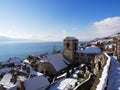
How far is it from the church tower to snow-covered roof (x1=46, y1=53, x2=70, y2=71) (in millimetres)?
1943

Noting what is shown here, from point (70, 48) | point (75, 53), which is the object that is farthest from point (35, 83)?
point (75, 53)

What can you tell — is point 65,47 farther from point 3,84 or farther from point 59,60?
point 3,84

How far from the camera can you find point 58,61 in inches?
1881

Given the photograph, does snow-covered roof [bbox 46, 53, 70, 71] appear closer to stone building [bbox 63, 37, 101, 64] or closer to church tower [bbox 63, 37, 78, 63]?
church tower [bbox 63, 37, 78, 63]

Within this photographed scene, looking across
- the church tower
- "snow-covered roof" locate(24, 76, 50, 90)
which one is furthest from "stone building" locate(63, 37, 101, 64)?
"snow-covered roof" locate(24, 76, 50, 90)

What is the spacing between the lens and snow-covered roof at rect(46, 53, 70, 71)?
44.2 metres

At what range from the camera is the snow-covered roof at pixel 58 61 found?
44150 millimetres

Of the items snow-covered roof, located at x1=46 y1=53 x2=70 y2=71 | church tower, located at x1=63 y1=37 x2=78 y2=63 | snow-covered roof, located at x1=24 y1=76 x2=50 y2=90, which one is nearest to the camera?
snow-covered roof, located at x1=24 y1=76 x2=50 y2=90

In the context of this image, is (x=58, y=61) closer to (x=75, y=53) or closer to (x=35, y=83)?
(x=75, y=53)

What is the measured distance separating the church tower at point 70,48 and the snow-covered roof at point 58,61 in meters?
1.94

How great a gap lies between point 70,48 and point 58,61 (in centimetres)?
672

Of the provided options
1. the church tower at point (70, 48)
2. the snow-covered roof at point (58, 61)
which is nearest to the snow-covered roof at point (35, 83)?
the snow-covered roof at point (58, 61)

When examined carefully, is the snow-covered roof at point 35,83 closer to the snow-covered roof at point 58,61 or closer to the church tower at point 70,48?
the snow-covered roof at point 58,61

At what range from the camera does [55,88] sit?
71.3ft
